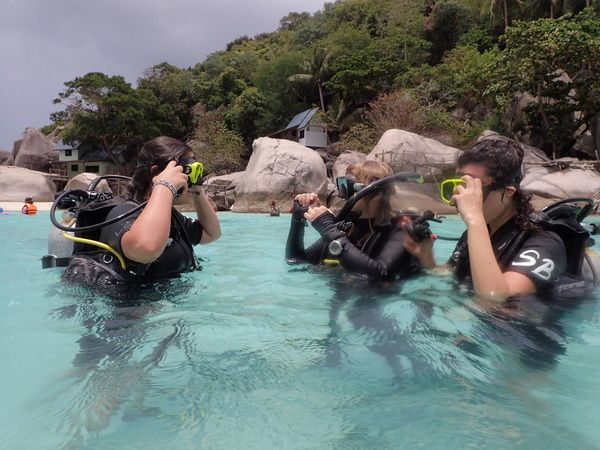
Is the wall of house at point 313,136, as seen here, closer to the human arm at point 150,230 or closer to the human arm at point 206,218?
the human arm at point 206,218

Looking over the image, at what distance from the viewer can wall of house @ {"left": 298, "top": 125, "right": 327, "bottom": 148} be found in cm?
3177

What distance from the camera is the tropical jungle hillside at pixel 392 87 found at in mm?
19531

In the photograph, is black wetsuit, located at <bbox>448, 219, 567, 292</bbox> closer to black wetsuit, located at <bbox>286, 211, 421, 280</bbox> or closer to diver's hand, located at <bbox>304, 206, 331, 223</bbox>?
black wetsuit, located at <bbox>286, 211, 421, 280</bbox>

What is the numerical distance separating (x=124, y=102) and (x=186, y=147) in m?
34.3

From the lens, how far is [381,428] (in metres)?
1.39

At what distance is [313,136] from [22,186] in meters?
19.0

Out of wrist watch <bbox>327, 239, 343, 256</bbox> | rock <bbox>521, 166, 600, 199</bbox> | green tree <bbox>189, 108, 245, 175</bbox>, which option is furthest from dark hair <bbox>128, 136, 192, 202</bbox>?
green tree <bbox>189, 108, 245, 175</bbox>

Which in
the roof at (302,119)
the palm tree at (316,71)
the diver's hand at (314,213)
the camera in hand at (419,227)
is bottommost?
the camera in hand at (419,227)

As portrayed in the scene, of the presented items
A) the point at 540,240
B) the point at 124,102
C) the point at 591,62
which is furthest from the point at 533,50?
the point at 124,102

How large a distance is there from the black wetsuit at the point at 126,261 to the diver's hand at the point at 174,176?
0.29 meters

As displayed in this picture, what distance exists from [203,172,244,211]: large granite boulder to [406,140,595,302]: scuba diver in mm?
19151

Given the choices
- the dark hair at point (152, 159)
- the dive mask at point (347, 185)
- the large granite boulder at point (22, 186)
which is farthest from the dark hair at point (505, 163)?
the large granite boulder at point (22, 186)

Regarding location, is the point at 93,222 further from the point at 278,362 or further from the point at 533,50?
the point at 533,50

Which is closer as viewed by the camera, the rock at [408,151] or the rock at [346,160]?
the rock at [408,151]
